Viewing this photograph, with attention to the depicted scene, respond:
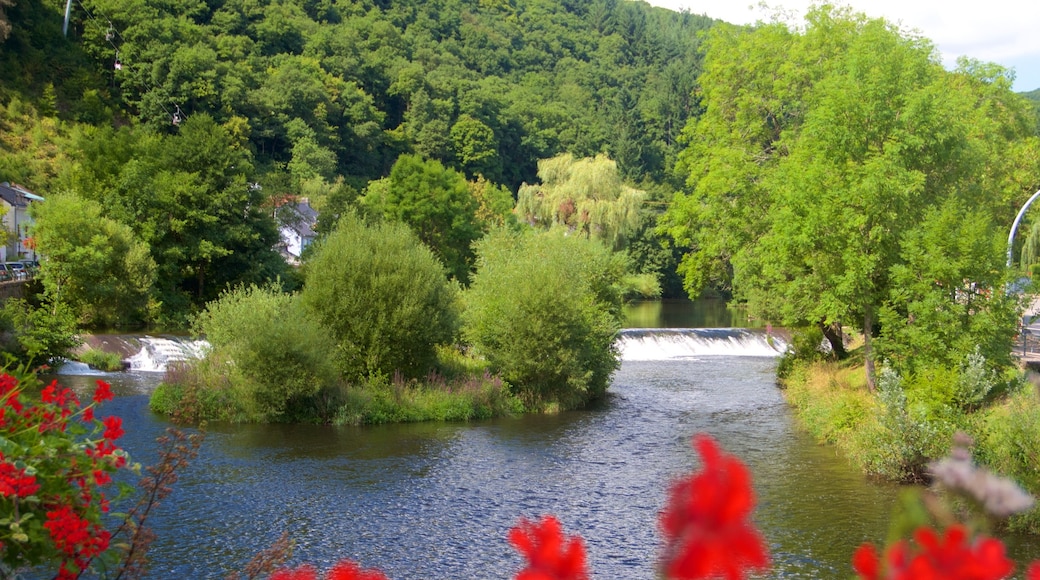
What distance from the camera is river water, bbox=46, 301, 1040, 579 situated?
16156 millimetres

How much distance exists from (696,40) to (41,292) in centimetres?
15216

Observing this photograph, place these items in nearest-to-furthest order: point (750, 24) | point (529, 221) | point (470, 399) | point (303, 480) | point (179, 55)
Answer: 1. point (303, 480)
2. point (470, 399)
3. point (750, 24)
4. point (529, 221)
5. point (179, 55)

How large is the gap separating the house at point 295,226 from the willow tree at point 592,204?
16.0 metres

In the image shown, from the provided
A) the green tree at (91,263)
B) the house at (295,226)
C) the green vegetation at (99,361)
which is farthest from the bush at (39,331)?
the house at (295,226)

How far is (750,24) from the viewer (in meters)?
36.4

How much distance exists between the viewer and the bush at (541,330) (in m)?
30.6

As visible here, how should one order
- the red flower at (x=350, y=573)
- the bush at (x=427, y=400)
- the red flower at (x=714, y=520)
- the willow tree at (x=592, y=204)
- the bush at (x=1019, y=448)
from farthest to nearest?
1. the willow tree at (x=592, y=204)
2. the bush at (x=427, y=400)
3. the bush at (x=1019, y=448)
4. the red flower at (x=350, y=573)
5. the red flower at (x=714, y=520)

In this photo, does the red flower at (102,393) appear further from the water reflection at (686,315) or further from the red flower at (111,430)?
the water reflection at (686,315)

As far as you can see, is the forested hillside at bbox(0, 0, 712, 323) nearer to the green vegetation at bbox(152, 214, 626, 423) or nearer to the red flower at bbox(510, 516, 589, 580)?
the green vegetation at bbox(152, 214, 626, 423)

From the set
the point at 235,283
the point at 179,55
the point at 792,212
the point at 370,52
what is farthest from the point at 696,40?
the point at 792,212

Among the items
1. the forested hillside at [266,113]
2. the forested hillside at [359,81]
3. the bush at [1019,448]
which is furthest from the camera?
the forested hillside at [359,81]

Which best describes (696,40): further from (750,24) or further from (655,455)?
(655,455)

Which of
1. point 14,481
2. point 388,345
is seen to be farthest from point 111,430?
point 388,345

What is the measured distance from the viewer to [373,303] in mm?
28922
